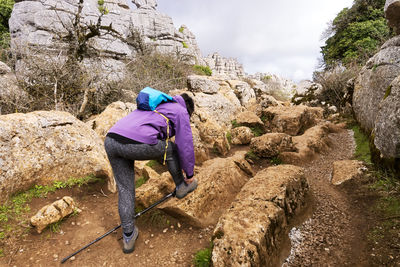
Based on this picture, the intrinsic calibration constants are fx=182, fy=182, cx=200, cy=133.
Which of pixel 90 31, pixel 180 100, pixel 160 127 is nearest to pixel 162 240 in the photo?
pixel 160 127

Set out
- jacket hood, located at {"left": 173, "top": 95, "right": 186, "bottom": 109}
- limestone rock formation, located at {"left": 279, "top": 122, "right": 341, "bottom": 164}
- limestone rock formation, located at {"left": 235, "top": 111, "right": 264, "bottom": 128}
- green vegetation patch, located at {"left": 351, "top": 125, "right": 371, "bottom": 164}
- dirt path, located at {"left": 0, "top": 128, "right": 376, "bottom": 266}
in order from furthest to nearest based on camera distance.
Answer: limestone rock formation, located at {"left": 235, "top": 111, "right": 264, "bottom": 128} < limestone rock formation, located at {"left": 279, "top": 122, "right": 341, "bottom": 164} < green vegetation patch, located at {"left": 351, "top": 125, "right": 371, "bottom": 164} < jacket hood, located at {"left": 173, "top": 95, "right": 186, "bottom": 109} < dirt path, located at {"left": 0, "top": 128, "right": 376, "bottom": 266}

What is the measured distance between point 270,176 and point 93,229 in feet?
10.9

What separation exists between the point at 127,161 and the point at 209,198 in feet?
5.37

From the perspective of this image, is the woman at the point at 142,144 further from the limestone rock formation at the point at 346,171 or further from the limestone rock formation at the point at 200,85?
the limestone rock formation at the point at 200,85

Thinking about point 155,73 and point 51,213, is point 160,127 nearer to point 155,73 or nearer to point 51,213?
point 51,213

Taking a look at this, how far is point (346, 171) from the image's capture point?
13.8 feet

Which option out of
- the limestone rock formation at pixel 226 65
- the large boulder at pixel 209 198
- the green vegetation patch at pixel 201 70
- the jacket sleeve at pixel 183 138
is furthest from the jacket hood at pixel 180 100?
the limestone rock formation at pixel 226 65

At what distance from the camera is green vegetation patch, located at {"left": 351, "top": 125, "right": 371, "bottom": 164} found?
515 cm

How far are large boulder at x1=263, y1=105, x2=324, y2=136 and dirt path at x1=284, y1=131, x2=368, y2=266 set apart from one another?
401 cm

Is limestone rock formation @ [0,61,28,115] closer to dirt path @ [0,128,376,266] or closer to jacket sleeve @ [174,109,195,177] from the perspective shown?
dirt path @ [0,128,376,266]

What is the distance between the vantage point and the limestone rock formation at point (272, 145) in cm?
578

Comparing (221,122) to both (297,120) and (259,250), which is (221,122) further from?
(259,250)

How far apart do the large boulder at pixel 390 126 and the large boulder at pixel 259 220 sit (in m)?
1.43

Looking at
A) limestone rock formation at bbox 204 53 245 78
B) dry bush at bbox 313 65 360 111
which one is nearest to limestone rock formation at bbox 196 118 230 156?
dry bush at bbox 313 65 360 111
